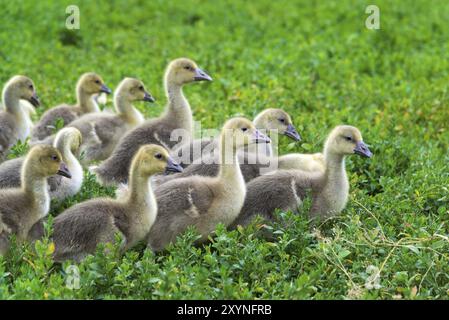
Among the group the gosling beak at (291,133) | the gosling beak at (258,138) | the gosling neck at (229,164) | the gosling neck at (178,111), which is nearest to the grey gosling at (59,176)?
the gosling neck at (229,164)

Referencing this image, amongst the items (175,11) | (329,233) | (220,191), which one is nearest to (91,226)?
(220,191)

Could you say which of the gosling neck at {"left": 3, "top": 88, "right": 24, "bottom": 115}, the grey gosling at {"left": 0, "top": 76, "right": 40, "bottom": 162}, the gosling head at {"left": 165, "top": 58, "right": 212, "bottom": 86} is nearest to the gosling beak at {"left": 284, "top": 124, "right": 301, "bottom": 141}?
the gosling head at {"left": 165, "top": 58, "right": 212, "bottom": 86}

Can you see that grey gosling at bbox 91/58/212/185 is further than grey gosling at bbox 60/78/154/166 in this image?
No

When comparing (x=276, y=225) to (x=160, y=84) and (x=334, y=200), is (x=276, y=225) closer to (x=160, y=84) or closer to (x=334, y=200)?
(x=334, y=200)

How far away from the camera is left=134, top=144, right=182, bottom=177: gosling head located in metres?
6.33

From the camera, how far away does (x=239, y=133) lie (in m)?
6.77

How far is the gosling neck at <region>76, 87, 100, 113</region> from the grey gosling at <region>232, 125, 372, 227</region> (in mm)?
2963

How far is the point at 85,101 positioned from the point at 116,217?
11.0 feet

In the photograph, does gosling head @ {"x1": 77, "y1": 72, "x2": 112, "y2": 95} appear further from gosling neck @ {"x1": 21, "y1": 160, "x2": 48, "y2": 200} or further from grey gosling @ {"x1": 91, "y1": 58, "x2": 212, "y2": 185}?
gosling neck @ {"x1": 21, "y1": 160, "x2": 48, "y2": 200}

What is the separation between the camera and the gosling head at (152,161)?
6.33m

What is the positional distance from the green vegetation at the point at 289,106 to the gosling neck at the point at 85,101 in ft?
2.68

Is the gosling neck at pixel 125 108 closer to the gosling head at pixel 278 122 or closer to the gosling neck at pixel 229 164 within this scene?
the gosling head at pixel 278 122

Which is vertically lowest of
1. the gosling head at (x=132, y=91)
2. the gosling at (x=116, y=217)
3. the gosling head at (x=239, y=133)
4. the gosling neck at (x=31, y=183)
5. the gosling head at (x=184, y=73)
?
the gosling at (x=116, y=217)

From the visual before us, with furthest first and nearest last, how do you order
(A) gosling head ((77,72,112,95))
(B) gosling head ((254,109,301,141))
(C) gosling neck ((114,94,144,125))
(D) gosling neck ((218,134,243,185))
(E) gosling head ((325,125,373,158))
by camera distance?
(A) gosling head ((77,72,112,95)) → (C) gosling neck ((114,94,144,125)) → (B) gosling head ((254,109,301,141)) → (E) gosling head ((325,125,373,158)) → (D) gosling neck ((218,134,243,185))
